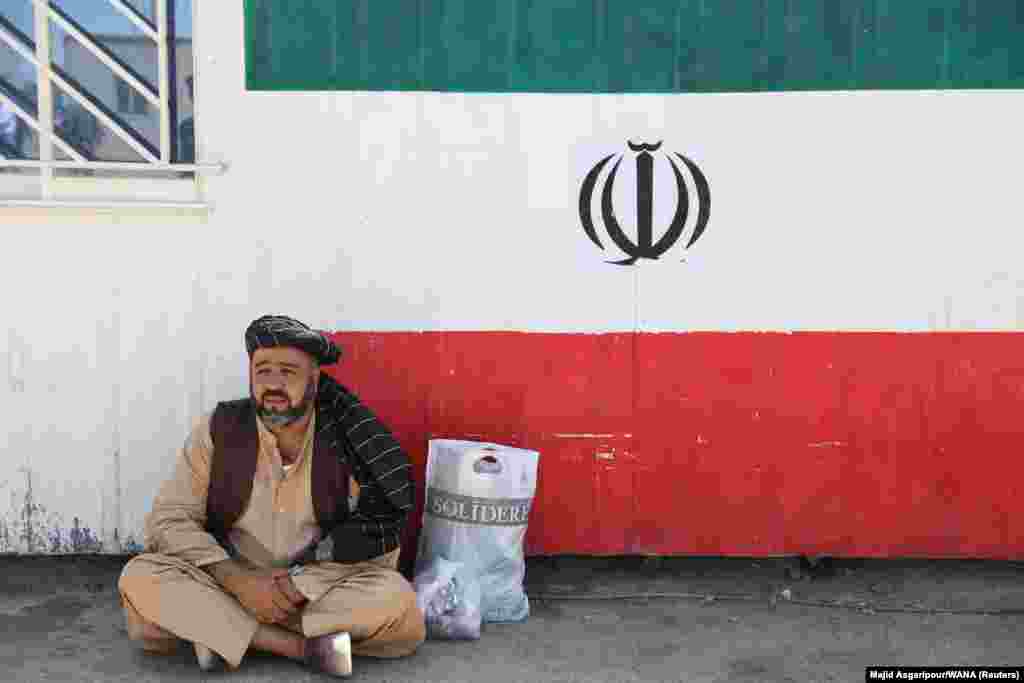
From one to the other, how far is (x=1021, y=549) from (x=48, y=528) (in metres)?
3.75

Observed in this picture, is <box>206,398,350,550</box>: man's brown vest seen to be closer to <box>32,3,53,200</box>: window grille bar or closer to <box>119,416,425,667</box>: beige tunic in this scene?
<box>119,416,425,667</box>: beige tunic

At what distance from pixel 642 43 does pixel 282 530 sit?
219cm

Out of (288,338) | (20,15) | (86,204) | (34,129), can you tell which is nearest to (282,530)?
(288,338)

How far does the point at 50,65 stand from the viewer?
15.5 feet

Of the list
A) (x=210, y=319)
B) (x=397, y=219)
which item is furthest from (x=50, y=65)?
(x=397, y=219)

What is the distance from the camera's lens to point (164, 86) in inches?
186

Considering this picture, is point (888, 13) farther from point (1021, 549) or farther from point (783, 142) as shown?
point (1021, 549)

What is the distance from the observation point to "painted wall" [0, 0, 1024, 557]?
4.77m

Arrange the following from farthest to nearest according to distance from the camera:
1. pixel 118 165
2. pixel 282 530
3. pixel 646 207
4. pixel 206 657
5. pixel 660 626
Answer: pixel 646 207 < pixel 118 165 < pixel 660 626 < pixel 282 530 < pixel 206 657

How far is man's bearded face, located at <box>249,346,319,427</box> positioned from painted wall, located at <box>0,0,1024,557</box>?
65 cm

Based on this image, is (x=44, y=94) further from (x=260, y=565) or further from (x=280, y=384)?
(x=260, y=565)

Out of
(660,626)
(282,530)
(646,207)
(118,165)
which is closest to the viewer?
(282,530)

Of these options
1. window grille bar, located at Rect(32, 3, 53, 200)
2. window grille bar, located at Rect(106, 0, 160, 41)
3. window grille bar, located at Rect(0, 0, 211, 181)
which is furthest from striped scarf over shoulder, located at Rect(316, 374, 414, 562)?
window grille bar, located at Rect(106, 0, 160, 41)

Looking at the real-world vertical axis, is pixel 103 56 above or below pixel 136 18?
below
